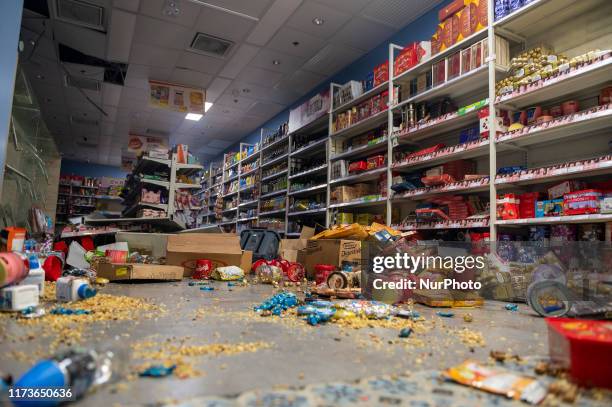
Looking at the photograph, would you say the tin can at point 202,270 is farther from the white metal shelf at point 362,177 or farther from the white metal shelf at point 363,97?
the white metal shelf at point 363,97

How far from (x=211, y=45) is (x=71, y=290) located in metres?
4.98

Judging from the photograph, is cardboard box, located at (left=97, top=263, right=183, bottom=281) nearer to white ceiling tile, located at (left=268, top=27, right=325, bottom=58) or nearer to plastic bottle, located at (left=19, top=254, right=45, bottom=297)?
plastic bottle, located at (left=19, top=254, right=45, bottom=297)

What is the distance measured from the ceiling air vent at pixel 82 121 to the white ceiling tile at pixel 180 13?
5.90 m

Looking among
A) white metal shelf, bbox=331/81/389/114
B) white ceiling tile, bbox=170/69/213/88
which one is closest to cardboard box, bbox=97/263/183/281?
white metal shelf, bbox=331/81/389/114

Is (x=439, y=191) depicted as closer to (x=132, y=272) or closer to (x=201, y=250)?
(x=201, y=250)

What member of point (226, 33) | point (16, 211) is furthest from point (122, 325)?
point (226, 33)

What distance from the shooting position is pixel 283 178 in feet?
26.3

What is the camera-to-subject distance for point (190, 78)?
738 cm

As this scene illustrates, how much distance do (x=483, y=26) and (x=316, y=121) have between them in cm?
343

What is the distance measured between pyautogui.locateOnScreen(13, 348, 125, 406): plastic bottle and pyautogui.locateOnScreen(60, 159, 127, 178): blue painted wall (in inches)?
656

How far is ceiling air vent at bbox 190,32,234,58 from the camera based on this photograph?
233 inches

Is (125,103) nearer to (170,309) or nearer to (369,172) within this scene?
(369,172)

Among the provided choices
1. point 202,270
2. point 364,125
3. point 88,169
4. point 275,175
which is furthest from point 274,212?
point 88,169

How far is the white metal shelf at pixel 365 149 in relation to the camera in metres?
5.10
